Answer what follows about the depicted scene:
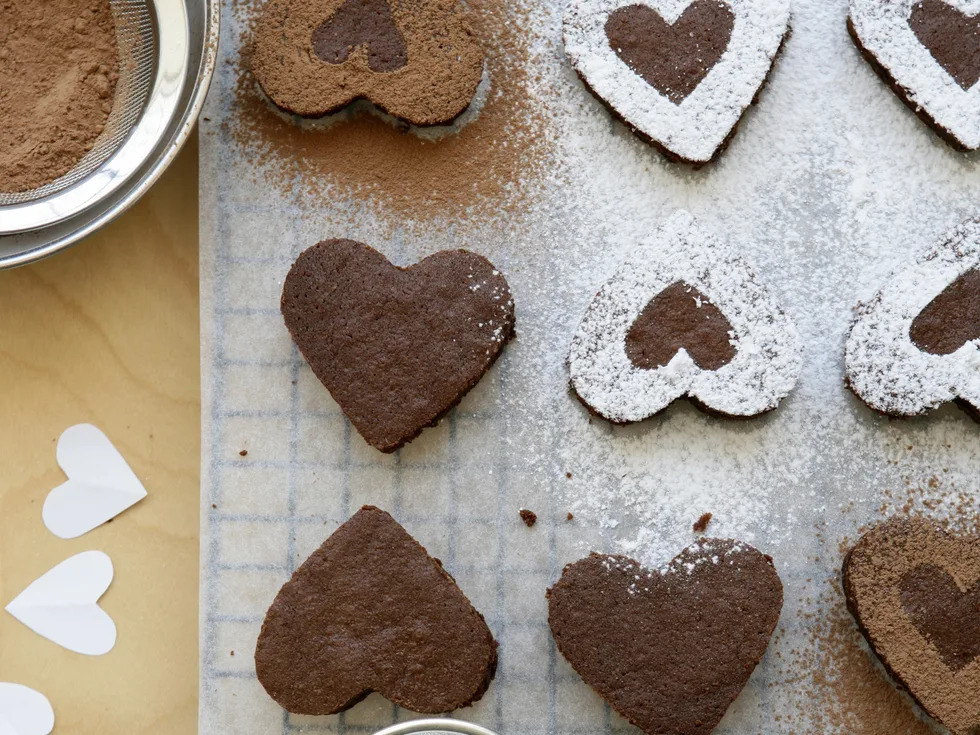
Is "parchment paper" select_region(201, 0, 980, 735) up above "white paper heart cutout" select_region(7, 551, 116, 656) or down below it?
above

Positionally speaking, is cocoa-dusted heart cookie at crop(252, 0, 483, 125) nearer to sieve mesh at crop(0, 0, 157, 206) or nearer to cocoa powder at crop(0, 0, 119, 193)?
sieve mesh at crop(0, 0, 157, 206)

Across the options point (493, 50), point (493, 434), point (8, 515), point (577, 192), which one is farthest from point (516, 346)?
point (8, 515)

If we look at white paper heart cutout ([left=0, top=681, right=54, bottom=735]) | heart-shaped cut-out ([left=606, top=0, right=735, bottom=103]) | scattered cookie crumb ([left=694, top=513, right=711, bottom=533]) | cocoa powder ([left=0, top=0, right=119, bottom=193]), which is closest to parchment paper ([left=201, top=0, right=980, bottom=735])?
scattered cookie crumb ([left=694, top=513, right=711, bottom=533])

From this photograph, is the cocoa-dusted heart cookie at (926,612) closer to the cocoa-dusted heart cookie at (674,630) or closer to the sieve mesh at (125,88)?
the cocoa-dusted heart cookie at (674,630)

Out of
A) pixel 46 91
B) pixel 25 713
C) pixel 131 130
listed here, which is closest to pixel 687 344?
pixel 131 130

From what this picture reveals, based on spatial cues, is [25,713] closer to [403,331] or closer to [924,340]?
[403,331]

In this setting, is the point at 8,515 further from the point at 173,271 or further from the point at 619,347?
the point at 619,347
